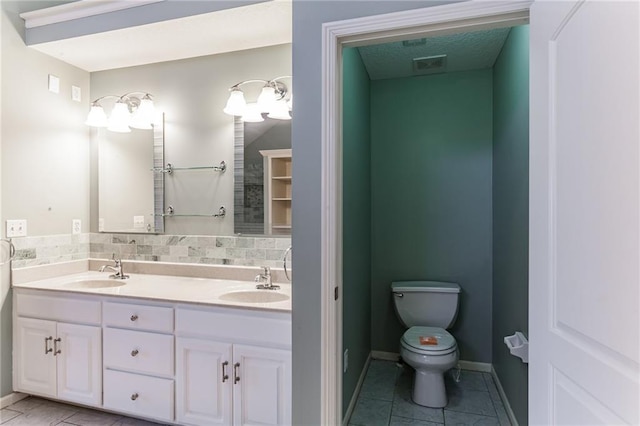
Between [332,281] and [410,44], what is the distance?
1667mm

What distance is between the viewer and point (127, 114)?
246 cm

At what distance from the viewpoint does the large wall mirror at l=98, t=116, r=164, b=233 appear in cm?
247

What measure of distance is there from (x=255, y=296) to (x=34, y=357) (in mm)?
1431

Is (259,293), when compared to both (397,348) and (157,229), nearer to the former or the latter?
(157,229)

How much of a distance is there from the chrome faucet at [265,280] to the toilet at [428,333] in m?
0.96

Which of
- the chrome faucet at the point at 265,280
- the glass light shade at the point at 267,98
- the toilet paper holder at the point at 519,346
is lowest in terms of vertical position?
the toilet paper holder at the point at 519,346

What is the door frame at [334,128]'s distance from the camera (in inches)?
53.8

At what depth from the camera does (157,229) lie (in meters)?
2.46

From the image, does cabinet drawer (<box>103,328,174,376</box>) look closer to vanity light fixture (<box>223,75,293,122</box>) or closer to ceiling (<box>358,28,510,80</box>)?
vanity light fixture (<box>223,75,293,122</box>)

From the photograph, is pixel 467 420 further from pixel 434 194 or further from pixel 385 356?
pixel 434 194

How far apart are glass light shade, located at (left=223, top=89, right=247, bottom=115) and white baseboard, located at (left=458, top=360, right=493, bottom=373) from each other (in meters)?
2.49

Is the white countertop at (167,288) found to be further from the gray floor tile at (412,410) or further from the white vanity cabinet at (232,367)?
the gray floor tile at (412,410)

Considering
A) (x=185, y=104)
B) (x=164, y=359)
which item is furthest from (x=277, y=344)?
(x=185, y=104)

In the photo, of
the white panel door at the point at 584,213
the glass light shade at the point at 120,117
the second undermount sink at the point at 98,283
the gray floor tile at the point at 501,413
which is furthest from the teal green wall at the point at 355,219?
the glass light shade at the point at 120,117
